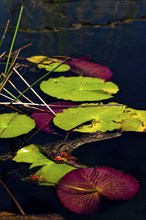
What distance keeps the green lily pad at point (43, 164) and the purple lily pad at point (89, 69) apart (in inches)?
23.5

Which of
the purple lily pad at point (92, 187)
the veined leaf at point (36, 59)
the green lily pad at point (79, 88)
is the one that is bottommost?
the purple lily pad at point (92, 187)

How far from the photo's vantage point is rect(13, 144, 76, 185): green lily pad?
3.36 ft

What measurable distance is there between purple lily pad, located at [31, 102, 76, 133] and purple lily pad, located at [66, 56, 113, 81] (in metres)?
0.27

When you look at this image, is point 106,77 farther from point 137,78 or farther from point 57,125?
point 57,125

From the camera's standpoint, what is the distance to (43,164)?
3.50 ft

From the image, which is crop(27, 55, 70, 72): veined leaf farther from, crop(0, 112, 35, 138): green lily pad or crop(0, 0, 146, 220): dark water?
crop(0, 112, 35, 138): green lily pad

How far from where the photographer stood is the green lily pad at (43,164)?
3.36 ft

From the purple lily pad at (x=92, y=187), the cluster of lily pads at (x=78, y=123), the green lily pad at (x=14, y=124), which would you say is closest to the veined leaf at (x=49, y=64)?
the cluster of lily pads at (x=78, y=123)

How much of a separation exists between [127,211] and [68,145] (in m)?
0.32

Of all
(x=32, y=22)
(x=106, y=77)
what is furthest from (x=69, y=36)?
(x=106, y=77)

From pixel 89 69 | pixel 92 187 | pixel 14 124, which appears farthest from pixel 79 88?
pixel 92 187

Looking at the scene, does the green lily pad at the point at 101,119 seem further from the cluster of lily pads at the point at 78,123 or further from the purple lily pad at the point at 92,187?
the purple lily pad at the point at 92,187

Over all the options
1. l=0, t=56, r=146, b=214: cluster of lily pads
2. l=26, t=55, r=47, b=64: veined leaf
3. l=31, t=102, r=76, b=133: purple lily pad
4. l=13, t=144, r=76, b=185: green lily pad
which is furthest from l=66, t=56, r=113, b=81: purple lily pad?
l=13, t=144, r=76, b=185: green lily pad

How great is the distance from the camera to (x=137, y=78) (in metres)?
1.60
